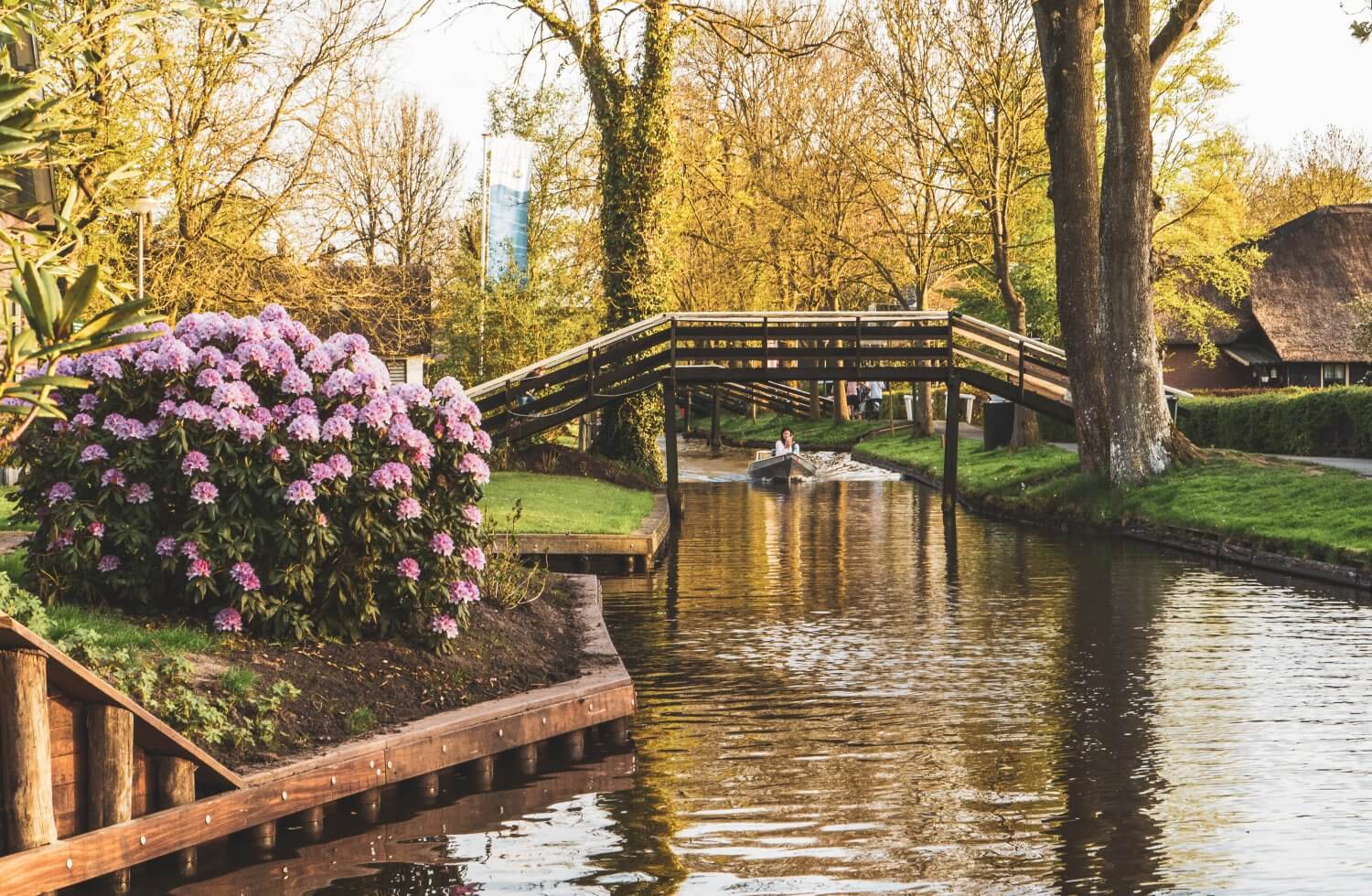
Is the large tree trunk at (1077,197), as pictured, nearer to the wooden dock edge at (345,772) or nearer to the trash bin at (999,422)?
the trash bin at (999,422)

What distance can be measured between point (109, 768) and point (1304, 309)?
57.5 meters

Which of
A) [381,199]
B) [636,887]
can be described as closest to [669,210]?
[636,887]

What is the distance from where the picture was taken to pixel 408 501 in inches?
405

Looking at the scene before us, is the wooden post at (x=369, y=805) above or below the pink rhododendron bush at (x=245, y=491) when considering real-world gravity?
below

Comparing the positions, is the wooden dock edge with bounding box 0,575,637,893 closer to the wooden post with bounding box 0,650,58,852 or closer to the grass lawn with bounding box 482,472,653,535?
the wooden post with bounding box 0,650,58,852

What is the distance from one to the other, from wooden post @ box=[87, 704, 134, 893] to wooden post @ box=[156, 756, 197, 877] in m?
0.30

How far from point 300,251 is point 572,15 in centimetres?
930

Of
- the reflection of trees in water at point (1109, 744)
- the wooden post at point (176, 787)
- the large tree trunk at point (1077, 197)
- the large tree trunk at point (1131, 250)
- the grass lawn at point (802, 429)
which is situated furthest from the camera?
the grass lawn at point (802, 429)

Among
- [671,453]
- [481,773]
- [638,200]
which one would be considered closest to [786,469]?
[638,200]

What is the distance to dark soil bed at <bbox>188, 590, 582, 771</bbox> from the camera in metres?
8.98

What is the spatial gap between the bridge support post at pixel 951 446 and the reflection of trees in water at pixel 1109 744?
11.3 metres

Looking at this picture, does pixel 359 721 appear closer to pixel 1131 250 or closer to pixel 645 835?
pixel 645 835

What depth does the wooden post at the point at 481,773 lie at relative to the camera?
9.52 meters

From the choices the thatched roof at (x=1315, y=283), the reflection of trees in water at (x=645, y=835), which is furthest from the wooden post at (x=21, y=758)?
the thatched roof at (x=1315, y=283)
